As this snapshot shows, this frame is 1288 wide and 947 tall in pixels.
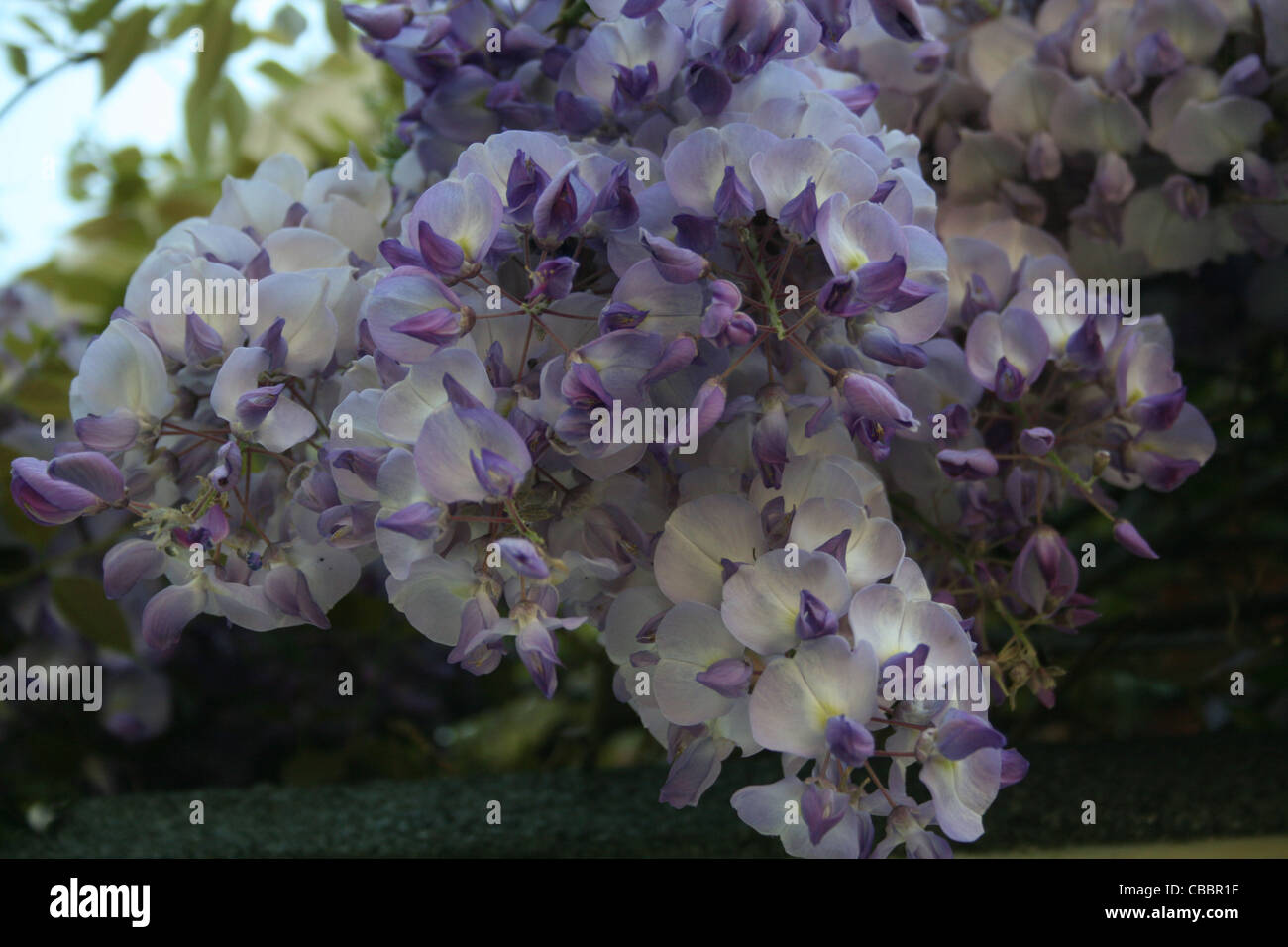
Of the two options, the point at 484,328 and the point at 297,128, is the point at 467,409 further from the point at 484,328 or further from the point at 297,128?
the point at 297,128

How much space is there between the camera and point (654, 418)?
28 cm

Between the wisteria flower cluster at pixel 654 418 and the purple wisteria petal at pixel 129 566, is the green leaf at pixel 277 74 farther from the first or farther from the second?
the purple wisteria petal at pixel 129 566

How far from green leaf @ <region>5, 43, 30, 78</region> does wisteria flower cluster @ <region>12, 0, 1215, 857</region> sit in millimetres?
253

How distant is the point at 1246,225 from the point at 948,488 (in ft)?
0.55

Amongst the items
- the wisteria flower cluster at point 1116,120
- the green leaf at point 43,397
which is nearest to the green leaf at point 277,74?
the green leaf at point 43,397

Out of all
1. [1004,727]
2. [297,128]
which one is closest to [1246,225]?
[1004,727]

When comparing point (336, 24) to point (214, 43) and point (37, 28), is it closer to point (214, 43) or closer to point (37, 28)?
point (214, 43)

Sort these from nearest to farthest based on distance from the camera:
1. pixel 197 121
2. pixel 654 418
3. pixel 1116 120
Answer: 1. pixel 654 418
2. pixel 1116 120
3. pixel 197 121

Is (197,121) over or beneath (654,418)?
over

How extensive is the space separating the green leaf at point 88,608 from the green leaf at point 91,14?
0.23 m

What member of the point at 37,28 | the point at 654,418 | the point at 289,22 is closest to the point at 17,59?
the point at 37,28

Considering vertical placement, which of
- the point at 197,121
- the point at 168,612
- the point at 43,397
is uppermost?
the point at 197,121

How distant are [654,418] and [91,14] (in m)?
0.36

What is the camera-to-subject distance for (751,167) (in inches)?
11.2
